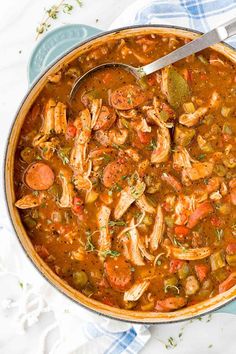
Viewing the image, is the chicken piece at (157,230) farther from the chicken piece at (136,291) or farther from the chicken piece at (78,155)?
the chicken piece at (78,155)

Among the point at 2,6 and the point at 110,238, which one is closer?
the point at 110,238

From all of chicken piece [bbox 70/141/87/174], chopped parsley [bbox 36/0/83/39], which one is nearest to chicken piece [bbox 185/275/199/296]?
chicken piece [bbox 70/141/87/174]

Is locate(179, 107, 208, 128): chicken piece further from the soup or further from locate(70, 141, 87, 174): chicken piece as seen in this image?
locate(70, 141, 87, 174): chicken piece

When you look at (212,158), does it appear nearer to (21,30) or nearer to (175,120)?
(175,120)

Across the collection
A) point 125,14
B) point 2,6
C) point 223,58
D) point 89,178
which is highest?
point 2,6

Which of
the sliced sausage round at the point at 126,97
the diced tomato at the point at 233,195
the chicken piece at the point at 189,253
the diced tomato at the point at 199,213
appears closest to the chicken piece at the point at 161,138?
the sliced sausage round at the point at 126,97

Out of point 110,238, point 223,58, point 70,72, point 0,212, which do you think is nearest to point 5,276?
point 0,212
